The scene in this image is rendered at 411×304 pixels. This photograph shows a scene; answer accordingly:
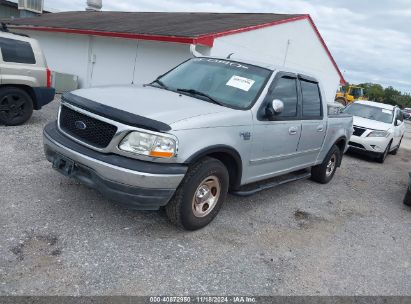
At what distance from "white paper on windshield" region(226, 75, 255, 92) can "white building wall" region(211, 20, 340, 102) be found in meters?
7.24

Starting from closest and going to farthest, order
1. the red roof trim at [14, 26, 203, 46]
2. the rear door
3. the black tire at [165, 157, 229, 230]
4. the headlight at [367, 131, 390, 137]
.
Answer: the black tire at [165, 157, 229, 230], the rear door, the headlight at [367, 131, 390, 137], the red roof trim at [14, 26, 203, 46]

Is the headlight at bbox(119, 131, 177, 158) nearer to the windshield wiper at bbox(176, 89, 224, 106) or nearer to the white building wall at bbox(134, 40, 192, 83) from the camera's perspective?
the windshield wiper at bbox(176, 89, 224, 106)

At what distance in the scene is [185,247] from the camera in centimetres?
395

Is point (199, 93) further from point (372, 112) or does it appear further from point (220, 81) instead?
point (372, 112)

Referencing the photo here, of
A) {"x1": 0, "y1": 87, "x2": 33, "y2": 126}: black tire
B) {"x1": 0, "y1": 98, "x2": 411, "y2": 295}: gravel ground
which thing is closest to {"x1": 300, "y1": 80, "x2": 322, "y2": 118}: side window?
{"x1": 0, "y1": 98, "x2": 411, "y2": 295}: gravel ground

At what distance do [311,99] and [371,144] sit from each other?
18.3 ft

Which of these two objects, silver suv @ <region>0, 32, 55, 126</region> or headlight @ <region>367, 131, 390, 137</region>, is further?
headlight @ <region>367, 131, 390, 137</region>

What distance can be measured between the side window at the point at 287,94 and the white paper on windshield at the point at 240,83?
0.31m

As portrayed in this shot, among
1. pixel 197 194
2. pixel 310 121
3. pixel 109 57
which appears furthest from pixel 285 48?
pixel 197 194

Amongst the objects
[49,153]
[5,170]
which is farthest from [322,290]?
[5,170]

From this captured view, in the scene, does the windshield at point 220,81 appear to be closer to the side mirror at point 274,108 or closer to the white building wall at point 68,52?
the side mirror at point 274,108

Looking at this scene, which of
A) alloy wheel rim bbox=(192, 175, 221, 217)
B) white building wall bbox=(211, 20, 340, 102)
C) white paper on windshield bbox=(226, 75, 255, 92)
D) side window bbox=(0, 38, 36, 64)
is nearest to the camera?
alloy wheel rim bbox=(192, 175, 221, 217)

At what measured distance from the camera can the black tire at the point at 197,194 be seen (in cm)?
386

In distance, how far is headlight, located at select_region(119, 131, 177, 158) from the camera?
3553 mm
